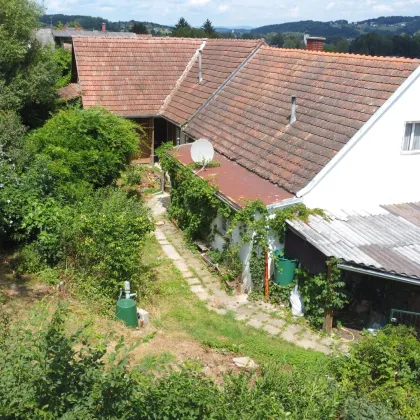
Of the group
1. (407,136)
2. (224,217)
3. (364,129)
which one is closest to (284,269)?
(224,217)

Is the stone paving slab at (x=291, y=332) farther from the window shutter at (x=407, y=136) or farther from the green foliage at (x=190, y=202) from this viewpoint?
the window shutter at (x=407, y=136)

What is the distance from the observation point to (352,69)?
1454 cm

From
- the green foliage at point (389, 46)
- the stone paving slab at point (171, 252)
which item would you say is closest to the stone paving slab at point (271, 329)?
the stone paving slab at point (171, 252)

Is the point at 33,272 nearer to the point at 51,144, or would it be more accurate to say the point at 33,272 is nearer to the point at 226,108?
the point at 51,144

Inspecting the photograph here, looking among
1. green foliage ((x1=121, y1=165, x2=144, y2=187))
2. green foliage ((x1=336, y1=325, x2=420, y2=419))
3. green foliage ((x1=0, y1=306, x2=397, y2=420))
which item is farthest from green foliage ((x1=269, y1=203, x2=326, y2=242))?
green foliage ((x1=121, y1=165, x2=144, y2=187))

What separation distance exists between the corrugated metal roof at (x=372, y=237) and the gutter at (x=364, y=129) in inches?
41.4

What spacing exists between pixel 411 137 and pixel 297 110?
342cm

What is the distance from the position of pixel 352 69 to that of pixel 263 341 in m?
8.57

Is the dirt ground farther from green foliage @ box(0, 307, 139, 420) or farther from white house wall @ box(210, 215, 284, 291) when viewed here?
green foliage @ box(0, 307, 139, 420)

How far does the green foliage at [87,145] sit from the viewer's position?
15.4 metres

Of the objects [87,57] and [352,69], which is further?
[87,57]

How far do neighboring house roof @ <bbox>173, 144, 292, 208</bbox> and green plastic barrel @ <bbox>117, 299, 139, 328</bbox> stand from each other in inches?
145

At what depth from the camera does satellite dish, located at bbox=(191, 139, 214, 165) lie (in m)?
15.0

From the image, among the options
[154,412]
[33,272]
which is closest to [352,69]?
[33,272]
